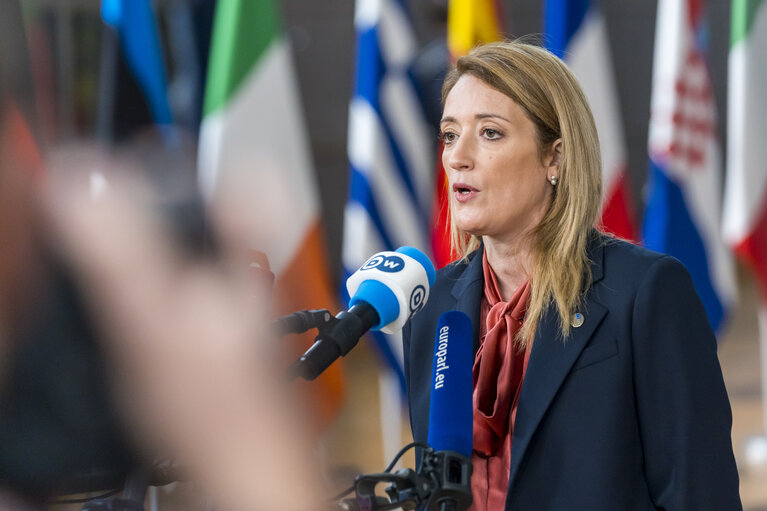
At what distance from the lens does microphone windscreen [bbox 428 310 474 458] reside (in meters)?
1.10

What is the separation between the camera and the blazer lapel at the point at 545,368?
54.6 inches

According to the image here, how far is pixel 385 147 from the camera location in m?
→ 3.96

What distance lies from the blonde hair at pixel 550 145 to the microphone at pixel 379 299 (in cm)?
31

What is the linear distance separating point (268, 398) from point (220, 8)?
11.3 ft

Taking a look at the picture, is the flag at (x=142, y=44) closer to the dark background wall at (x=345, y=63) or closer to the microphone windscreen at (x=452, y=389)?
the microphone windscreen at (x=452, y=389)

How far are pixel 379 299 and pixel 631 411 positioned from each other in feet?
1.76

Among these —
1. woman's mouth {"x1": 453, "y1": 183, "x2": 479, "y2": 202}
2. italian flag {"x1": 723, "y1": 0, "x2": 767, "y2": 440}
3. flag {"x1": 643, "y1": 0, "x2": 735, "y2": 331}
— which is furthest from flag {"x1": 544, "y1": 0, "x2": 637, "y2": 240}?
woman's mouth {"x1": 453, "y1": 183, "x2": 479, "y2": 202}

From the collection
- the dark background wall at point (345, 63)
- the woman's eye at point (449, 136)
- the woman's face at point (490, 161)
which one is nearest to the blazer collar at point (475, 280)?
the woman's face at point (490, 161)

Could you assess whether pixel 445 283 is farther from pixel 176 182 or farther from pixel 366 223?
pixel 366 223

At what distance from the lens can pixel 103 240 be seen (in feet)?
1.48

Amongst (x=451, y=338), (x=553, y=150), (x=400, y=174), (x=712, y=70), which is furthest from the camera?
(x=712, y=70)

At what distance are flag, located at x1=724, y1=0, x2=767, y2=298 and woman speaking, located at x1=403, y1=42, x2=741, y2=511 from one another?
2.81 metres

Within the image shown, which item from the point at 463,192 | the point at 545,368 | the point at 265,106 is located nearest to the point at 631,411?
the point at 545,368

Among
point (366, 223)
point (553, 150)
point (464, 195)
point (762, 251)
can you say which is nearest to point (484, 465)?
point (464, 195)
